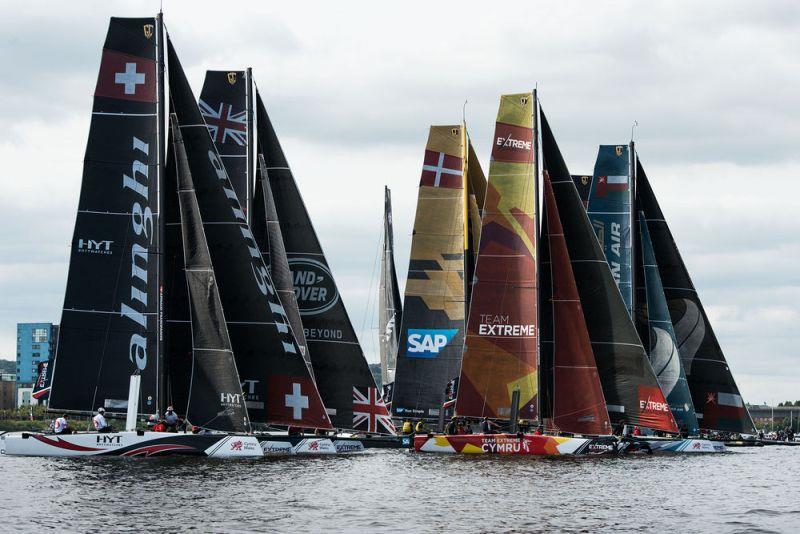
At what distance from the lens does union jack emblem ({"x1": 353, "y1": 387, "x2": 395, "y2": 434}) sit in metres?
54.4

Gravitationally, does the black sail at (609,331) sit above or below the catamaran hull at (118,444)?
above

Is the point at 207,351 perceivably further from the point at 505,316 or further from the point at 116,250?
the point at 505,316

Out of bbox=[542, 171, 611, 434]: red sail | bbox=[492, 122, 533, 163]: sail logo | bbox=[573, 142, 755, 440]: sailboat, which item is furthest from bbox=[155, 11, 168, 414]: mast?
bbox=[573, 142, 755, 440]: sailboat

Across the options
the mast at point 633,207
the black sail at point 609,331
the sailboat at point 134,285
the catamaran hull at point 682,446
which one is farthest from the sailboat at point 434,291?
the sailboat at point 134,285

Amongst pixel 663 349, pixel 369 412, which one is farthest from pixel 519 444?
pixel 663 349

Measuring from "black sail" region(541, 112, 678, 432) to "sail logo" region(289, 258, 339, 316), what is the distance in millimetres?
10030

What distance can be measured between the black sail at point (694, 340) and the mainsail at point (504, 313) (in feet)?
50.0

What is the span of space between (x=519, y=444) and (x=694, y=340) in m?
19.6

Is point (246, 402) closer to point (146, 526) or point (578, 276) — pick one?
point (578, 276)

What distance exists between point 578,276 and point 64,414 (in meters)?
20.1

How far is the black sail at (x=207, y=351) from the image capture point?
45156mm

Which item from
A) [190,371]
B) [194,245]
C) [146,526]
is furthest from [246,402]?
[146,526]

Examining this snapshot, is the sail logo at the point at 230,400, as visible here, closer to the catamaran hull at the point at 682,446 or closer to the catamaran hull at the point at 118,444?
the catamaran hull at the point at 118,444

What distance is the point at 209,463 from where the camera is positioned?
45125 millimetres
